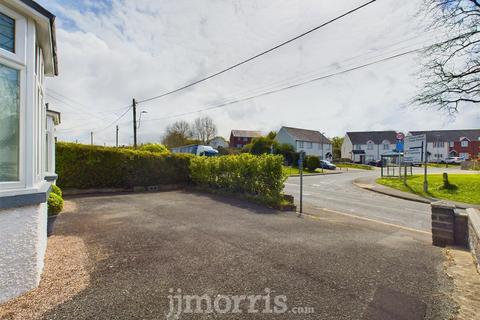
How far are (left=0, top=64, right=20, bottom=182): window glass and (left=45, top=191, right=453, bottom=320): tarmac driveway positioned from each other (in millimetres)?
1844

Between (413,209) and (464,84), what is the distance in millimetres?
9725

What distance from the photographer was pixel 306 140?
53.2m

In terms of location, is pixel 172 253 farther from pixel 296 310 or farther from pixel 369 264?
pixel 369 264

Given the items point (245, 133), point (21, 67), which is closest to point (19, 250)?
point (21, 67)

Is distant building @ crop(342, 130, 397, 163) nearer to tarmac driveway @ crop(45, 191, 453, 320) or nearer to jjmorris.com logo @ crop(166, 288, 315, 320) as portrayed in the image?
tarmac driveway @ crop(45, 191, 453, 320)

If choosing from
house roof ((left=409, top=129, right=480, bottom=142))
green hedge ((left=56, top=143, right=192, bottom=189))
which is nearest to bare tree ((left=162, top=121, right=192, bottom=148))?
green hedge ((left=56, top=143, right=192, bottom=189))

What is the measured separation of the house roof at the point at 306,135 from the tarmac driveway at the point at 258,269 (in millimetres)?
46362

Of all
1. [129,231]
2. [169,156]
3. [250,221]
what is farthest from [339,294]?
[169,156]

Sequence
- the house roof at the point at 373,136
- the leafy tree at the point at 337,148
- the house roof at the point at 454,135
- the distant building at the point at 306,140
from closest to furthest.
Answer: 1. the distant building at the point at 306,140
2. the house roof at the point at 454,135
3. the house roof at the point at 373,136
4. the leafy tree at the point at 337,148

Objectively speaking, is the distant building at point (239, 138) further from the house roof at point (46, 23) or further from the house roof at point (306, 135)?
the house roof at point (46, 23)

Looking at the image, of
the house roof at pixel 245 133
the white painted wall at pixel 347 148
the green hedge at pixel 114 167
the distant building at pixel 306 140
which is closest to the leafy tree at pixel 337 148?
the white painted wall at pixel 347 148

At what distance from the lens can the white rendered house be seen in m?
3.09

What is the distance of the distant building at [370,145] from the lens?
66613 mm

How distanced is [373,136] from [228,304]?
75625 mm
